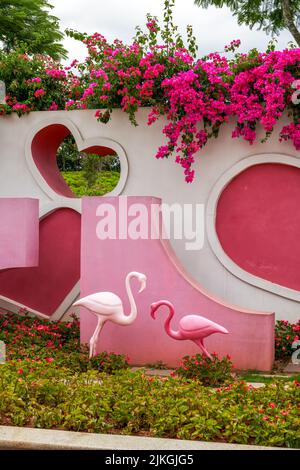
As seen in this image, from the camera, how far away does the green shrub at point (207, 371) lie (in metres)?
5.72

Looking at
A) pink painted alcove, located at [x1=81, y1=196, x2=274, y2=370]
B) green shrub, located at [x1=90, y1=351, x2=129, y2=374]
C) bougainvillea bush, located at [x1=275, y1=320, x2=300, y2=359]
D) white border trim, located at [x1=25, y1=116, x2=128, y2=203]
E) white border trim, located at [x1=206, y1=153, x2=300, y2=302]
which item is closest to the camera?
green shrub, located at [x1=90, y1=351, x2=129, y2=374]

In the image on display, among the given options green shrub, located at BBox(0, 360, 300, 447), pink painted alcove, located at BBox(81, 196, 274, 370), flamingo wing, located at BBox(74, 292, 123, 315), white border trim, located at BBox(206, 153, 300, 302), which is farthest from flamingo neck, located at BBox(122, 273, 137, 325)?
white border trim, located at BBox(206, 153, 300, 302)

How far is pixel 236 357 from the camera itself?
678 centimetres

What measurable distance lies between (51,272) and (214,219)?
96.5 inches

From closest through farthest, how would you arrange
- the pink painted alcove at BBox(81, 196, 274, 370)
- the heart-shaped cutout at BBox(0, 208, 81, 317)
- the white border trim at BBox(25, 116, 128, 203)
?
the pink painted alcove at BBox(81, 196, 274, 370) < the white border trim at BBox(25, 116, 128, 203) < the heart-shaped cutout at BBox(0, 208, 81, 317)

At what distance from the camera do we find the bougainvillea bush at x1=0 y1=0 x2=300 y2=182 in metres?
7.77

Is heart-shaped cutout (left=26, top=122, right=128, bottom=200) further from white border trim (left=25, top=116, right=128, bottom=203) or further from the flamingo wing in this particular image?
the flamingo wing

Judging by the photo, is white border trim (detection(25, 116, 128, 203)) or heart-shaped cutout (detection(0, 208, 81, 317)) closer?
white border trim (detection(25, 116, 128, 203))

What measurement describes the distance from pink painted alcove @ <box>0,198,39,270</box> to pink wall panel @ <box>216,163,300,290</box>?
247cm

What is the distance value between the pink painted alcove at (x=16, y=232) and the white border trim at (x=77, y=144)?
1214 mm

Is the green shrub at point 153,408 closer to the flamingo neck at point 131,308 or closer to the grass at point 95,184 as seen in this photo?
the flamingo neck at point 131,308

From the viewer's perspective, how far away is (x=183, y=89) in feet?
26.0

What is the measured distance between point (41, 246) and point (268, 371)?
12.5 feet
